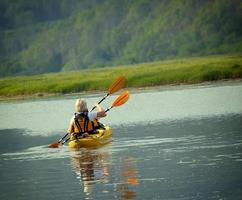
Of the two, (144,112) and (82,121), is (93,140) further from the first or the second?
(144,112)

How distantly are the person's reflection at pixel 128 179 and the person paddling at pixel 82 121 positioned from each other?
14.2 ft

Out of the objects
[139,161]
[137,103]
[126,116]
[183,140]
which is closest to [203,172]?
[139,161]

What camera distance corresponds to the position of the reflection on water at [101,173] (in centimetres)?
1816

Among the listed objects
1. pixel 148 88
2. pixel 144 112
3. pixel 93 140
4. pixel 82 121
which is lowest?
pixel 93 140

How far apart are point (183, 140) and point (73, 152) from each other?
11.4 ft

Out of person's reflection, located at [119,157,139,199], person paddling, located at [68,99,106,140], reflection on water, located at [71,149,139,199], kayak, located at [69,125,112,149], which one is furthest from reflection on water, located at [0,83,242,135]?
person's reflection, located at [119,157,139,199]

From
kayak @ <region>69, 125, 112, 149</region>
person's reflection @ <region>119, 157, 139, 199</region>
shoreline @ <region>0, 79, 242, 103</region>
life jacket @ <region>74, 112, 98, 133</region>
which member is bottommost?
person's reflection @ <region>119, 157, 139, 199</region>

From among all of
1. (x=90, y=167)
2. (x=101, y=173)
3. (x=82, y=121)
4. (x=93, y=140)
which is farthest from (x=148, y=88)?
(x=101, y=173)

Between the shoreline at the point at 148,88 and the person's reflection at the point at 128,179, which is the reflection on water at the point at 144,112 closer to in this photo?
the person's reflection at the point at 128,179

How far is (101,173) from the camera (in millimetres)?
20969

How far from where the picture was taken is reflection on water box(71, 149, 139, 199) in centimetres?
1816

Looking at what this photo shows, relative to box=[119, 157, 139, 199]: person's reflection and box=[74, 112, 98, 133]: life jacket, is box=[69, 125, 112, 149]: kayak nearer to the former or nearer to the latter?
box=[74, 112, 98, 133]: life jacket

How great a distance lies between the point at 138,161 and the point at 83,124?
17.8ft

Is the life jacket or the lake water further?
the life jacket
